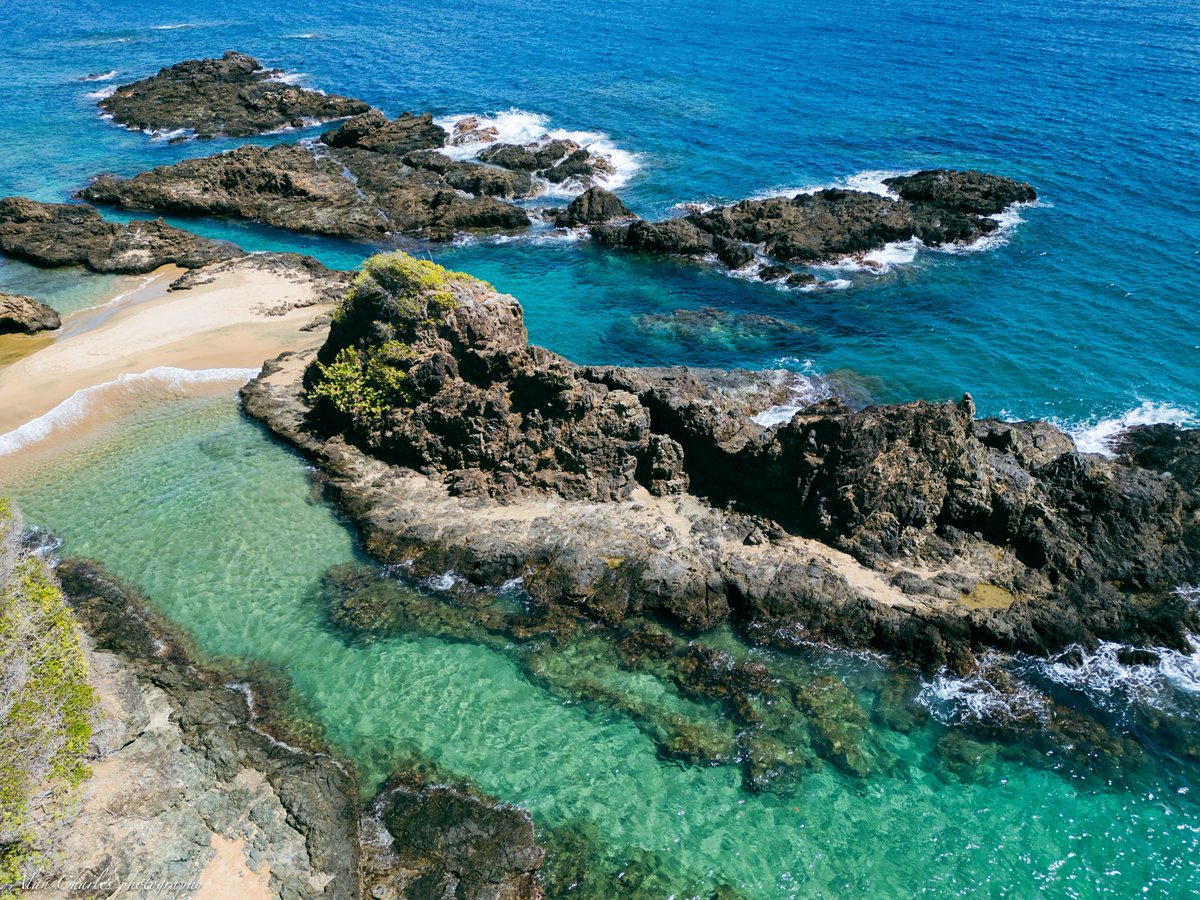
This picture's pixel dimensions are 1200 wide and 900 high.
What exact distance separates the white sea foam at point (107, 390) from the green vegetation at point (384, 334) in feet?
24.4

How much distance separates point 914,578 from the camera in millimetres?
21703

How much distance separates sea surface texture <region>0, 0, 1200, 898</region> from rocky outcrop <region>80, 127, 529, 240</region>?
2270 millimetres

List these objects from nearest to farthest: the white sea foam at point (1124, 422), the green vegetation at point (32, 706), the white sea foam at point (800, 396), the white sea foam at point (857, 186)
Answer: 1. the green vegetation at point (32, 706)
2. the white sea foam at point (1124, 422)
3. the white sea foam at point (800, 396)
4. the white sea foam at point (857, 186)

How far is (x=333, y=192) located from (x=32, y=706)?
43836 mm

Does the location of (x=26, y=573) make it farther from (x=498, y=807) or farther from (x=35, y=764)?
(x=498, y=807)

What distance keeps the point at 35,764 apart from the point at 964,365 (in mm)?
35266

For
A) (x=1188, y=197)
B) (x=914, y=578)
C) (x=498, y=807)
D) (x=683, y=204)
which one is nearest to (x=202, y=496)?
(x=498, y=807)

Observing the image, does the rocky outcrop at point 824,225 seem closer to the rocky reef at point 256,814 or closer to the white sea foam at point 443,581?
the white sea foam at point 443,581

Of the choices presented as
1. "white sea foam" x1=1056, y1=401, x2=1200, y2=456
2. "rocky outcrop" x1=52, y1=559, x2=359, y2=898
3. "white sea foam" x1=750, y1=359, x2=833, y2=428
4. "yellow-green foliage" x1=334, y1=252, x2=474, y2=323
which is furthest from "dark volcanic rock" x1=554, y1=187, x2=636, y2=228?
"rocky outcrop" x1=52, y1=559, x2=359, y2=898

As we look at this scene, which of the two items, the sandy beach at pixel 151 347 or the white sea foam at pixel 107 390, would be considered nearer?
the white sea foam at pixel 107 390

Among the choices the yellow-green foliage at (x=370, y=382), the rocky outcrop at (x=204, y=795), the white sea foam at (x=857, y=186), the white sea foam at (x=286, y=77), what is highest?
the white sea foam at (x=286, y=77)

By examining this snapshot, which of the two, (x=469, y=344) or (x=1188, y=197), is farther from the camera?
(x=1188, y=197)

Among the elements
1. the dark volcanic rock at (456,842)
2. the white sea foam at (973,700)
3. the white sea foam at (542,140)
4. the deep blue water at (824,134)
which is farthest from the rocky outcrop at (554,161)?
the dark volcanic rock at (456,842)

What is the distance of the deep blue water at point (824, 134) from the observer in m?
35.5
